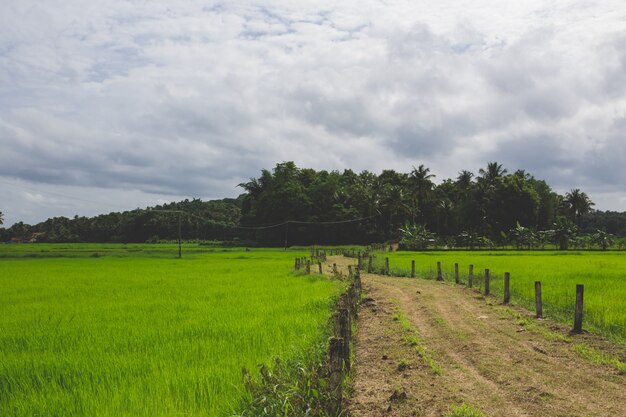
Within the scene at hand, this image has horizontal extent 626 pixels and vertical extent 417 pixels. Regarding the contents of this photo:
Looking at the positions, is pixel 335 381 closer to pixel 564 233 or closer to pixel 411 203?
pixel 564 233

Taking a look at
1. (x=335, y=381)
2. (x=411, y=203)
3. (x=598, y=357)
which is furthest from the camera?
(x=411, y=203)

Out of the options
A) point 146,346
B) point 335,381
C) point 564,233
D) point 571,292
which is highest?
point 564,233

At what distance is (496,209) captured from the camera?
2525 inches

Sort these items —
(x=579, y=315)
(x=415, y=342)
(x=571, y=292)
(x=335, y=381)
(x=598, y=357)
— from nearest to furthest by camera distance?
(x=335, y=381) < (x=598, y=357) < (x=415, y=342) < (x=579, y=315) < (x=571, y=292)

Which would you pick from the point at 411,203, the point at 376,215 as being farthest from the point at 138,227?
Answer: the point at 411,203

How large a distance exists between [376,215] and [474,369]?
65.4m

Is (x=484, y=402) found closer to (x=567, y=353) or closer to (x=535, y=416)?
(x=535, y=416)

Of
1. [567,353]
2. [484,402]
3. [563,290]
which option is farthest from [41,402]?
[563,290]

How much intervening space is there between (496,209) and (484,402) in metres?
62.7

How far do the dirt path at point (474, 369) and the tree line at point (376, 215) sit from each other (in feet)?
144

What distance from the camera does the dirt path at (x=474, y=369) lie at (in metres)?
5.59

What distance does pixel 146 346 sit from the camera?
24.8 feet

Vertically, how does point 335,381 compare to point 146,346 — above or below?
above

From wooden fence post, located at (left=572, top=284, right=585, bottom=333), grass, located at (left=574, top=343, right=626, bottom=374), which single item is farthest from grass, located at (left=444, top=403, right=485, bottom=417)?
wooden fence post, located at (left=572, top=284, right=585, bottom=333)
